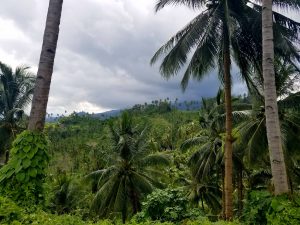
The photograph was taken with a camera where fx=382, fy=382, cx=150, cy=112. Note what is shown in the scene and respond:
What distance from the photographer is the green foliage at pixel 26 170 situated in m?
6.45

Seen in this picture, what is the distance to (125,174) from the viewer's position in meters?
22.0

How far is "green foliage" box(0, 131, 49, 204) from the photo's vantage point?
254 inches

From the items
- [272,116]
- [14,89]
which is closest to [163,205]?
[272,116]

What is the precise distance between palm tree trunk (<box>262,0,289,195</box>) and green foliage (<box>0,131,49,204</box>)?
467 centimetres

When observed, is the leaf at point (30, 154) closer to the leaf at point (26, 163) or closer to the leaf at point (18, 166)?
the leaf at point (26, 163)

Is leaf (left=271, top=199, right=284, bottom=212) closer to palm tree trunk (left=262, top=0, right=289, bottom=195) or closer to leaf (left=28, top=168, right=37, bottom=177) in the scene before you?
palm tree trunk (left=262, top=0, right=289, bottom=195)

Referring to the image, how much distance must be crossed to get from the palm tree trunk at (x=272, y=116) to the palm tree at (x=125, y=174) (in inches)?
531

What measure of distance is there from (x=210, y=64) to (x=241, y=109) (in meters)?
6.46

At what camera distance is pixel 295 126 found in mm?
18594

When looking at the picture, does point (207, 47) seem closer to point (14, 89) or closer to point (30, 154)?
point (30, 154)

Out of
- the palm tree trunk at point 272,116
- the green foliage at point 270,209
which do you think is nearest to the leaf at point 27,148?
the green foliage at point 270,209

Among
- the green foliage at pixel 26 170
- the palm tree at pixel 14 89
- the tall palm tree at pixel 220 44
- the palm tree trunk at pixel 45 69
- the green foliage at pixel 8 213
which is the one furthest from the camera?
the palm tree at pixel 14 89

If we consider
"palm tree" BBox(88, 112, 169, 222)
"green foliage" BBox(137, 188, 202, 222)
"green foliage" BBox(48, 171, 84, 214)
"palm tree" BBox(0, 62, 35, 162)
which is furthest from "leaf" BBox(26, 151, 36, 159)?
"green foliage" BBox(48, 171, 84, 214)

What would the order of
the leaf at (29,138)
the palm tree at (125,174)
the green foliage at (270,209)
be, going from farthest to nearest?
the palm tree at (125,174) → the green foliage at (270,209) → the leaf at (29,138)
